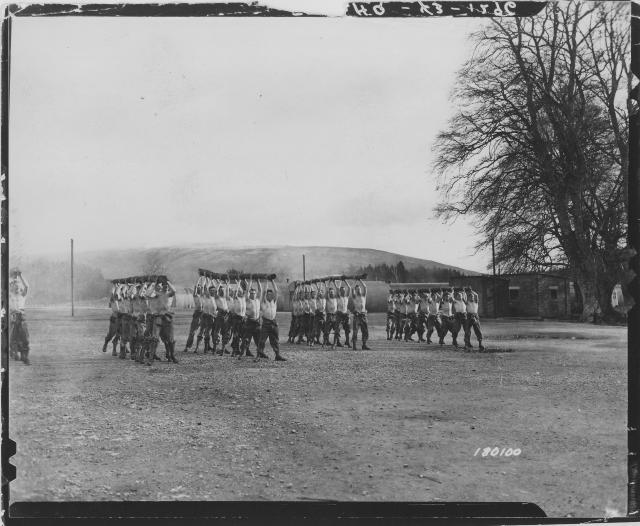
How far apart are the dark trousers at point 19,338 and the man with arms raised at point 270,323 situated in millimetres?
1938

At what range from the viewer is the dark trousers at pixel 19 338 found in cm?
448

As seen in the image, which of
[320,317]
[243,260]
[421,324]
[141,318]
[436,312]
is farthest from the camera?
[320,317]

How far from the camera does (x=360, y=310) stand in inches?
247

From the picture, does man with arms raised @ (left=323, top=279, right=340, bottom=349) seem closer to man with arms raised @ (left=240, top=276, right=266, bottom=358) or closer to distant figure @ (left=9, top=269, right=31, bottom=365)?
man with arms raised @ (left=240, top=276, right=266, bottom=358)

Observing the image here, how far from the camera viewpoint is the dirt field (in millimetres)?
4176

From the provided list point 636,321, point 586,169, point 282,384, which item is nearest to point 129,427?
point 282,384

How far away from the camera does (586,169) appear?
16.3 ft

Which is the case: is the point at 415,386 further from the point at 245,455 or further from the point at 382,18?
the point at 382,18

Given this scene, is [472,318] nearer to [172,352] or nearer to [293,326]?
[293,326]

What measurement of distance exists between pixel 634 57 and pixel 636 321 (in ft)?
6.76

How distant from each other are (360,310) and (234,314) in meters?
1.47

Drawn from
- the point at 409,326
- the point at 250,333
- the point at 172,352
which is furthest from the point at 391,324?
the point at 172,352

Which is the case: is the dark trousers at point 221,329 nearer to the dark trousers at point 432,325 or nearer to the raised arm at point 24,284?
the raised arm at point 24,284

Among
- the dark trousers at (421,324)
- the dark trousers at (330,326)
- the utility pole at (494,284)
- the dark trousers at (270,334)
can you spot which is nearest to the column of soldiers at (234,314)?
the dark trousers at (270,334)
